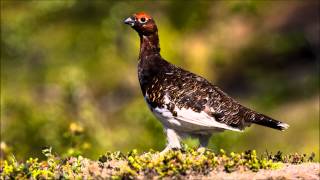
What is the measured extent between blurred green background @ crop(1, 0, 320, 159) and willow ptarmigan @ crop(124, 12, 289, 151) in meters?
7.35

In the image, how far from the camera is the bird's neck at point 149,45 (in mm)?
12662

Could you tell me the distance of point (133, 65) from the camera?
32.6 m

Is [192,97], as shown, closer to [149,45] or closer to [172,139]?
[172,139]

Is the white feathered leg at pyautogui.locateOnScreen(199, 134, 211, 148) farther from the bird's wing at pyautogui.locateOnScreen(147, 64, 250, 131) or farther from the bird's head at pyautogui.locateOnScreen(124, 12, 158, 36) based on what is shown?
the bird's head at pyautogui.locateOnScreen(124, 12, 158, 36)

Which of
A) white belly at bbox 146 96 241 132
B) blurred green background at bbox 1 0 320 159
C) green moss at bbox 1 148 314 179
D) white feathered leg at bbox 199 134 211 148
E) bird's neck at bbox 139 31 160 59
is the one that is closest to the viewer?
green moss at bbox 1 148 314 179

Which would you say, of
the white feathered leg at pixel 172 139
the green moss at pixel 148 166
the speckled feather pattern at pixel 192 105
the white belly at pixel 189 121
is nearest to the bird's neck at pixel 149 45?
the speckled feather pattern at pixel 192 105

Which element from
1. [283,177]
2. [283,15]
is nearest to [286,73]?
[283,15]

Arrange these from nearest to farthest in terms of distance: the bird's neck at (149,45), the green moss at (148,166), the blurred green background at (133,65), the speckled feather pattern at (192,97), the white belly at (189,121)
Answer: the green moss at (148,166)
the white belly at (189,121)
the speckled feather pattern at (192,97)
the bird's neck at (149,45)
the blurred green background at (133,65)

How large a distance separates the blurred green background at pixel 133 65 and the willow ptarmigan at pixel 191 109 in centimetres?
735

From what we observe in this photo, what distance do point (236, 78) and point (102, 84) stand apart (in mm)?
5251

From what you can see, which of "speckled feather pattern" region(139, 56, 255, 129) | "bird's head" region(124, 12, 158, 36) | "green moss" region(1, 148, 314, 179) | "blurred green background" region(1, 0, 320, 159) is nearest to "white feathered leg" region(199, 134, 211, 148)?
"speckled feather pattern" region(139, 56, 255, 129)

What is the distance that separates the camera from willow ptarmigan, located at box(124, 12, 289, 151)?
35.9 feet

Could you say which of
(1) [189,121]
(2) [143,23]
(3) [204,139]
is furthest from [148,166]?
(2) [143,23]

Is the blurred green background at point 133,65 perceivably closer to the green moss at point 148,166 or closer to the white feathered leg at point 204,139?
the white feathered leg at point 204,139
